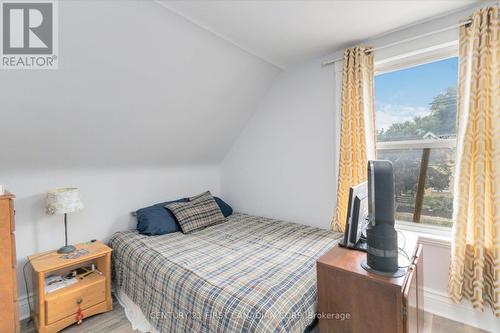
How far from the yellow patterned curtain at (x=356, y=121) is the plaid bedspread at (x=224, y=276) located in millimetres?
612

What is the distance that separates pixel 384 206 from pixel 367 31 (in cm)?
164

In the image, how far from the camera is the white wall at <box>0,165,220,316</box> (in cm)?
200

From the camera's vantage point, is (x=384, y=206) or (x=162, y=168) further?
(x=162, y=168)

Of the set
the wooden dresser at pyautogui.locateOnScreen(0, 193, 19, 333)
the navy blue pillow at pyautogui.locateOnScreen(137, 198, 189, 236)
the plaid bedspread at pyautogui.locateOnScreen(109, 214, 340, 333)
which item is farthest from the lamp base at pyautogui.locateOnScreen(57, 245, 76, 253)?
the navy blue pillow at pyautogui.locateOnScreen(137, 198, 189, 236)

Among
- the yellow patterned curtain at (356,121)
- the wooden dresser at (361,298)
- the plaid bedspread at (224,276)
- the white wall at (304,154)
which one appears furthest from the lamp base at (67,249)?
the yellow patterned curtain at (356,121)

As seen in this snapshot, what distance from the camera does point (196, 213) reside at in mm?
2670

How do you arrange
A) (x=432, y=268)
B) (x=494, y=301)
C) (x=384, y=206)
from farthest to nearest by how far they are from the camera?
(x=432, y=268) → (x=494, y=301) → (x=384, y=206)

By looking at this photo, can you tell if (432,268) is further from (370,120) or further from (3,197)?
(3,197)

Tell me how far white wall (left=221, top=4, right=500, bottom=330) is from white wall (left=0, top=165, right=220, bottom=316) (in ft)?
3.05

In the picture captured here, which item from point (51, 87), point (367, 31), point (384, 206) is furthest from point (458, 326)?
point (51, 87)

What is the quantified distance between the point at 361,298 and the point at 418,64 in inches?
80.4

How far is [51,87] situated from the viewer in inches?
66.1

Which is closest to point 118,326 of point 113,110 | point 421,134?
point 113,110

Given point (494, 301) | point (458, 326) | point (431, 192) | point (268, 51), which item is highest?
point (268, 51)
